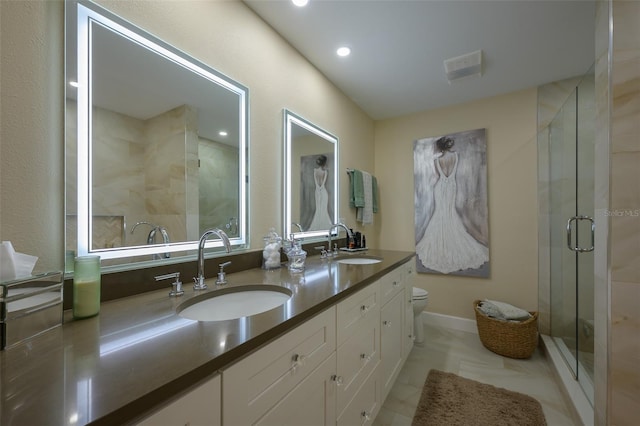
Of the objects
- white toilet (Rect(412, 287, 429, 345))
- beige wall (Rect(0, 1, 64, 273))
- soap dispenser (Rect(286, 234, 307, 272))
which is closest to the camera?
beige wall (Rect(0, 1, 64, 273))

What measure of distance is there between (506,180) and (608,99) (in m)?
1.63

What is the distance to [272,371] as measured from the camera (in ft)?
2.33

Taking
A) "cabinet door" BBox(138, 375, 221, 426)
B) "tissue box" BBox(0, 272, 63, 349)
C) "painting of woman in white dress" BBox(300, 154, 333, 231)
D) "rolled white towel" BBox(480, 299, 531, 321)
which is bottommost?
"rolled white towel" BBox(480, 299, 531, 321)

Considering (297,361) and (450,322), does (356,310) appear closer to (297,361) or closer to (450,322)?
(297,361)

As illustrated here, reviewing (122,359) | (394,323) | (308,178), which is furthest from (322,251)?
(122,359)

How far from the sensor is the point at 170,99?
45.9 inches

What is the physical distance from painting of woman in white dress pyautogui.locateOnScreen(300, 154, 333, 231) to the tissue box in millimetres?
1397

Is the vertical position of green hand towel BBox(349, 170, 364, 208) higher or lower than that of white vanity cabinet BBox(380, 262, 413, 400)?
higher

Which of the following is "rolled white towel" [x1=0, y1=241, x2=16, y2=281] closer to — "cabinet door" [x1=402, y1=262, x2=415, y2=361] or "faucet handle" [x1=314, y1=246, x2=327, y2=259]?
"faucet handle" [x1=314, y1=246, x2=327, y2=259]

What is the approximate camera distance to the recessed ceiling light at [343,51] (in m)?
1.88

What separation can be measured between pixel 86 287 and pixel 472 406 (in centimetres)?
209

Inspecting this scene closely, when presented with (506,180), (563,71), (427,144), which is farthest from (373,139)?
(563,71)

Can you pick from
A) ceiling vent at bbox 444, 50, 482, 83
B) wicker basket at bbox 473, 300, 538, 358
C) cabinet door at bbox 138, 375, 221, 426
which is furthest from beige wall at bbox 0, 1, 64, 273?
wicker basket at bbox 473, 300, 538, 358

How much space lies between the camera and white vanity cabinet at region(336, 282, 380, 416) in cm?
108
